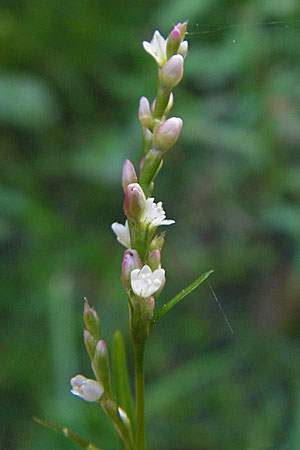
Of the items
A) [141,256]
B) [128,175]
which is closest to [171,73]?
[128,175]

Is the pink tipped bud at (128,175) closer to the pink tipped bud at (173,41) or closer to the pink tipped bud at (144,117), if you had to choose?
the pink tipped bud at (144,117)

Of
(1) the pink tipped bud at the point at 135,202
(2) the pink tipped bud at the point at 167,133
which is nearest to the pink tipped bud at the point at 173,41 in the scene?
(2) the pink tipped bud at the point at 167,133

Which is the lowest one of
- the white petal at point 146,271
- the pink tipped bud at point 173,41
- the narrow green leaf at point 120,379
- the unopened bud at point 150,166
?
the narrow green leaf at point 120,379

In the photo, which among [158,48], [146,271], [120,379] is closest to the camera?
[146,271]

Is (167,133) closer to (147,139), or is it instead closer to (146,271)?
(147,139)

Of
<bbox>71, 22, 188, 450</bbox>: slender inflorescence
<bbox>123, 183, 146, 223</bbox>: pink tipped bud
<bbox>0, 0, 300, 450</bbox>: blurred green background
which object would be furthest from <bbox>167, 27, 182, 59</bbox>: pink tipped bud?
<bbox>0, 0, 300, 450</bbox>: blurred green background

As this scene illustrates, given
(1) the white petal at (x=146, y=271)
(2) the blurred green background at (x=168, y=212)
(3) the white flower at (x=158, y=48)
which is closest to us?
(1) the white petal at (x=146, y=271)

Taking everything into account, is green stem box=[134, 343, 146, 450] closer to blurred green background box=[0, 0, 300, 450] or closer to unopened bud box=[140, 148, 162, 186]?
unopened bud box=[140, 148, 162, 186]
